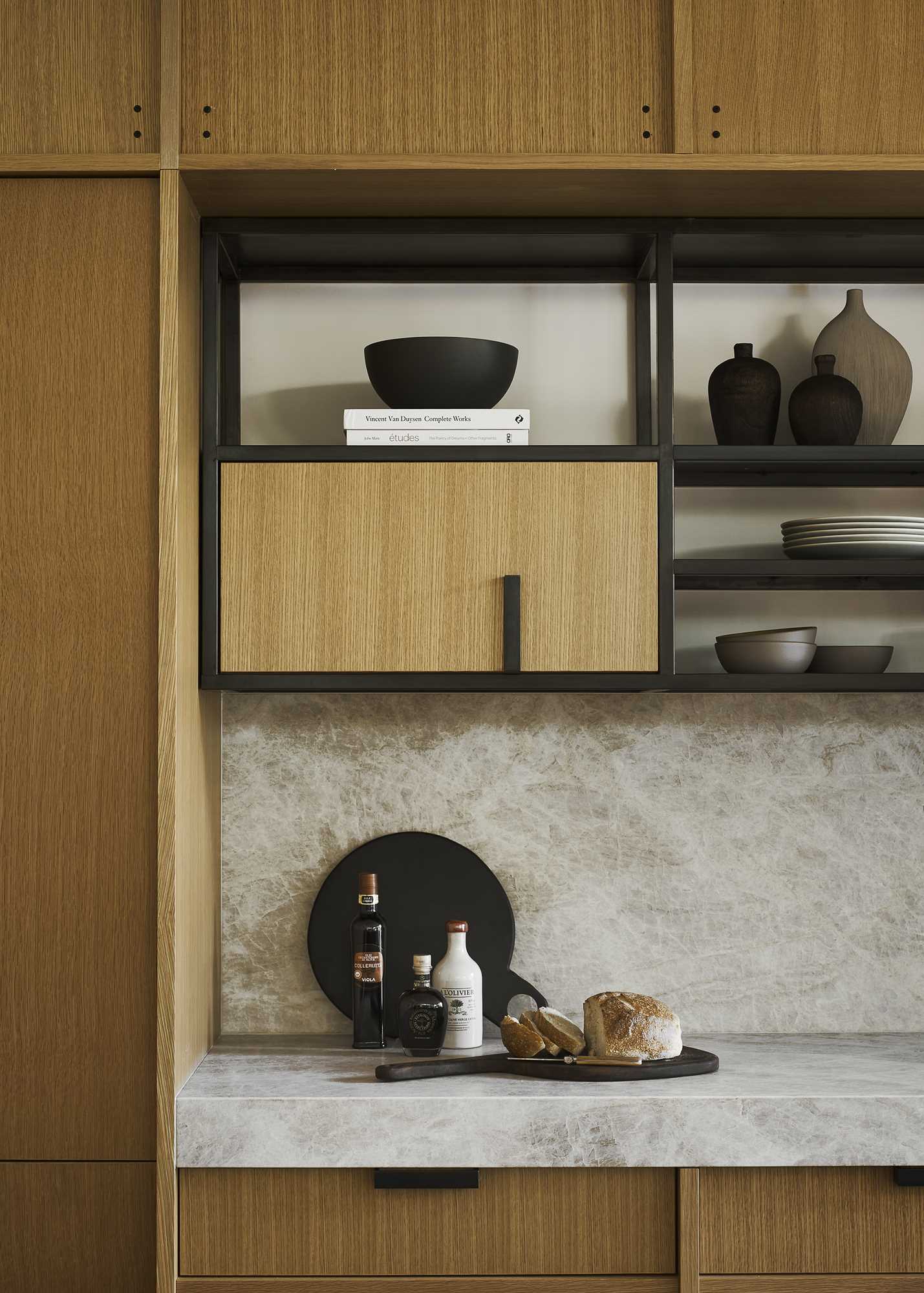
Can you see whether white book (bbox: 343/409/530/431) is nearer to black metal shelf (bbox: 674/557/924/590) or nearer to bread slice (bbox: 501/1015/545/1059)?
black metal shelf (bbox: 674/557/924/590)

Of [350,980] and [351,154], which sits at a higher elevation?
[351,154]

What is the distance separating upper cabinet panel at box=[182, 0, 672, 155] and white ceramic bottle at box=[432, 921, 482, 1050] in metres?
1.36

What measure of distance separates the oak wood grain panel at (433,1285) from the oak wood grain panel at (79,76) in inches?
71.6

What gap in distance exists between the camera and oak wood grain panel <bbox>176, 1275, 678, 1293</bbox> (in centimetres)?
175

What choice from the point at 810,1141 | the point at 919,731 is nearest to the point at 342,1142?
the point at 810,1141

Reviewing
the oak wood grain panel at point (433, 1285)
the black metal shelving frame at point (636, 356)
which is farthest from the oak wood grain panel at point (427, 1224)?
the black metal shelving frame at point (636, 356)

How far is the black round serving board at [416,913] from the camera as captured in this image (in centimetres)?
219

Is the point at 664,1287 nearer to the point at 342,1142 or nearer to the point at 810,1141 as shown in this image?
the point at 810,1141

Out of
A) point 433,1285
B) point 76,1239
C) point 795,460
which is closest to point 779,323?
point 795,460

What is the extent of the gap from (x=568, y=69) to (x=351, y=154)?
0.40 m

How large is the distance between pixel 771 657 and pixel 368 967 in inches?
36.0

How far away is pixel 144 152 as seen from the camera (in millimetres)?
1879

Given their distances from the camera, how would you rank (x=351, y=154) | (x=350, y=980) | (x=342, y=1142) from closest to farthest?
(x=342, y=1142) < (x=351, y=154) < (x=350, y=980)

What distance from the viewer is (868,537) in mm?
2039
